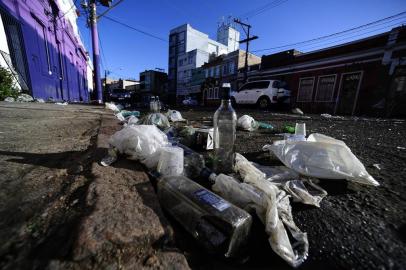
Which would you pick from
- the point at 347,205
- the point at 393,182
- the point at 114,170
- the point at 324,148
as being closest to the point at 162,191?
the point at 114,170

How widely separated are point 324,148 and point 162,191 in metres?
1.00

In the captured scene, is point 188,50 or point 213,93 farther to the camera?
point 188,50

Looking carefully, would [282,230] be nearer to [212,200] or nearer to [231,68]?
[212,200]

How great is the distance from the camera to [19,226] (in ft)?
1.91

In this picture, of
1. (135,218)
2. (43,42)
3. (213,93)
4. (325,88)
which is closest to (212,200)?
(135,218)

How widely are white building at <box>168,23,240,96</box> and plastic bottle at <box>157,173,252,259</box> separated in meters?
29.2

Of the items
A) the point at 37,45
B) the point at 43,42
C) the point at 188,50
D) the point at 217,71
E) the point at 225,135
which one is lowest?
the point at 225,135

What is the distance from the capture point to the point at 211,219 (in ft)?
2.25

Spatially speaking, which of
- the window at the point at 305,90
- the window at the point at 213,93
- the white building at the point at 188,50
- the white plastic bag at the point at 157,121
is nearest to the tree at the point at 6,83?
the white plastic bag at the point at 157,121

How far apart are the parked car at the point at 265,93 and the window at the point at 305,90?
4.27 metres

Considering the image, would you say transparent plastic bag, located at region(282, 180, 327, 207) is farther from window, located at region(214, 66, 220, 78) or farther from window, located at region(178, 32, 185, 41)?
window, located at region(178, 32, 185, 41)

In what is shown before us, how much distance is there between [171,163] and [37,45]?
961 centimetres

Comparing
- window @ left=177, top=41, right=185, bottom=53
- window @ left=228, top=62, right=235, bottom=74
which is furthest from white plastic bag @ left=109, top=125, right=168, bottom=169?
window @ left=177, top=41, right=185, bottom=53

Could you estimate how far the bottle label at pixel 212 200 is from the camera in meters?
0.71
